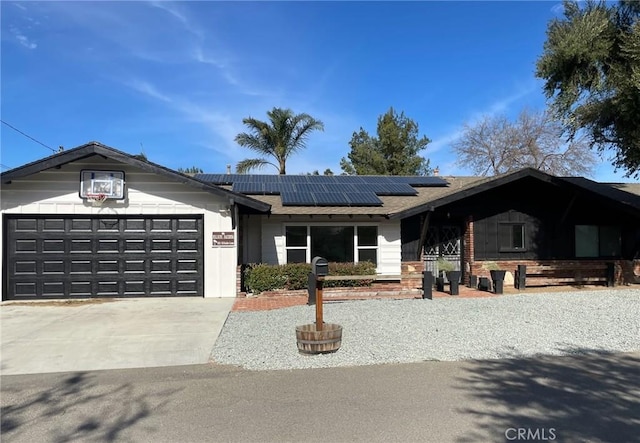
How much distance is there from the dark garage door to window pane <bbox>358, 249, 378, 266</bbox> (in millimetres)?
5028

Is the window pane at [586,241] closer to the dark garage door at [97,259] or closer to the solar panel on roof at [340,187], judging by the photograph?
the solar panel on roof at [340,187]

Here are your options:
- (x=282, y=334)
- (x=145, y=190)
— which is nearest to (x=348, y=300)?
(x=282, y=334)

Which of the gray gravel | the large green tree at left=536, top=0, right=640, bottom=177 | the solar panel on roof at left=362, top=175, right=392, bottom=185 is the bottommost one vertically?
the gray gravel

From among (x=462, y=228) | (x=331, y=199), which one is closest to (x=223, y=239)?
(x=331, y=199)

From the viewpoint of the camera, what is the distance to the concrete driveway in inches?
254

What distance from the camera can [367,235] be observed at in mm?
14891

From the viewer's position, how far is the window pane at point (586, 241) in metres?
15.6

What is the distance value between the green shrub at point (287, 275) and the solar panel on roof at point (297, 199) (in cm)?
230

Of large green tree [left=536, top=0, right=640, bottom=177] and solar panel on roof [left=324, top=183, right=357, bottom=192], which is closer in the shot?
large green tree [left=536, top=0, right=640, bottom=177]

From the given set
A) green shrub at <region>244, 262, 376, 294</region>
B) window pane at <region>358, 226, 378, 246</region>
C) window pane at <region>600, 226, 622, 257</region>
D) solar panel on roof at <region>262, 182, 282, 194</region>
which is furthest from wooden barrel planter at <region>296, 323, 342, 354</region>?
window pane at <region>600, 226, 622, 257</region>

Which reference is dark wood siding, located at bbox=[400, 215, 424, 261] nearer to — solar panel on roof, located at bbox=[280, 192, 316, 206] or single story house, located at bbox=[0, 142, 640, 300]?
single story house, located at bbox=[0, 142, 640, 300]

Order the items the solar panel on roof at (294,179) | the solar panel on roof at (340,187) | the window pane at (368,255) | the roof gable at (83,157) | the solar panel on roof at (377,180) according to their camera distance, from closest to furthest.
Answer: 1. the roof gable at (83,157)
2. the window pane at (368,255)
3. the solar panel on roof at (340,187)
4. the solar panel on roof at (294,179)
5. the solar panel on roof at (377,180)

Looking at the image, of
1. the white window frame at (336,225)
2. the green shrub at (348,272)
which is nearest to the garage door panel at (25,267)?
the white window frame at (336,225)

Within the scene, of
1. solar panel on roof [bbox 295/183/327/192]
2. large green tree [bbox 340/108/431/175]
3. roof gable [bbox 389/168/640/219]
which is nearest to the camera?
roof gable [bbox 389/168/640/219]
